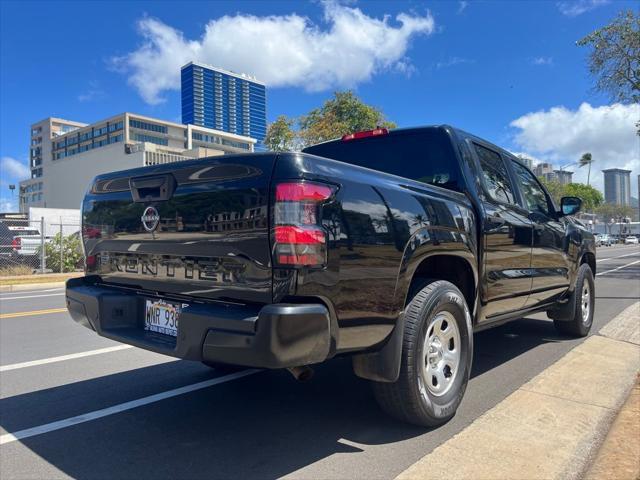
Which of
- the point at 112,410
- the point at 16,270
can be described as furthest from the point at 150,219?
the point at 16,270

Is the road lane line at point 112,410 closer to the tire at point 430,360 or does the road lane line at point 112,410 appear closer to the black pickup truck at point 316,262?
the black pickup truck at point 316,262

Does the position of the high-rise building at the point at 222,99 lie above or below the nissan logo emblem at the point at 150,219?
above

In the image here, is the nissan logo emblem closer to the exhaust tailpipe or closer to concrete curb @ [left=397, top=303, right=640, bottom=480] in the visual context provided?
the exhaust tailpipe

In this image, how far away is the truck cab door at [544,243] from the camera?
15.8 feet

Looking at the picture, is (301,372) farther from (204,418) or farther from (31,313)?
(31,313)

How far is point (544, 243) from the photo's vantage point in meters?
4.97

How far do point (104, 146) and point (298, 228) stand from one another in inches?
3486

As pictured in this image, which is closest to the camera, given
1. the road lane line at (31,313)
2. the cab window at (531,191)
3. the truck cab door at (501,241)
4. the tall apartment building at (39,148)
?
the truck cab door at (501,241)

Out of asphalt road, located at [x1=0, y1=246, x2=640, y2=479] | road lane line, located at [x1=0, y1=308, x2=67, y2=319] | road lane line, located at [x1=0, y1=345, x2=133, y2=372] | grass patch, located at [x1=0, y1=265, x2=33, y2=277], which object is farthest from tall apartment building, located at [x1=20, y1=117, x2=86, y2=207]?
asphalt road, located at [x1=0, y1=246, x2=640, y2=479]

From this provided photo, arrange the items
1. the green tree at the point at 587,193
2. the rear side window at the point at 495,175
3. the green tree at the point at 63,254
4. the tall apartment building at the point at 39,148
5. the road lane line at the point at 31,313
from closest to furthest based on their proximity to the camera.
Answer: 1. the rear side window at the point at 495,175
2. the road lane line at the point at 31,313
3. the green tree at the point at 63,254
4. the green tree at the point at 587,193
5. the tall apartment building at the point at 39,148

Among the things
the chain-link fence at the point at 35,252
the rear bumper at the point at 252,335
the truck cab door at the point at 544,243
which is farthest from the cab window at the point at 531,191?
the chain-link fence at the point at 35,252

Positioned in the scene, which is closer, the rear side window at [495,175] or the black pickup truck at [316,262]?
the black pickup truck at [316,262]

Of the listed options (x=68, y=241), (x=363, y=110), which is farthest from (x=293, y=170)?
(x=363, y=110)

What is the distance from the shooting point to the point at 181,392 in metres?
4.14
